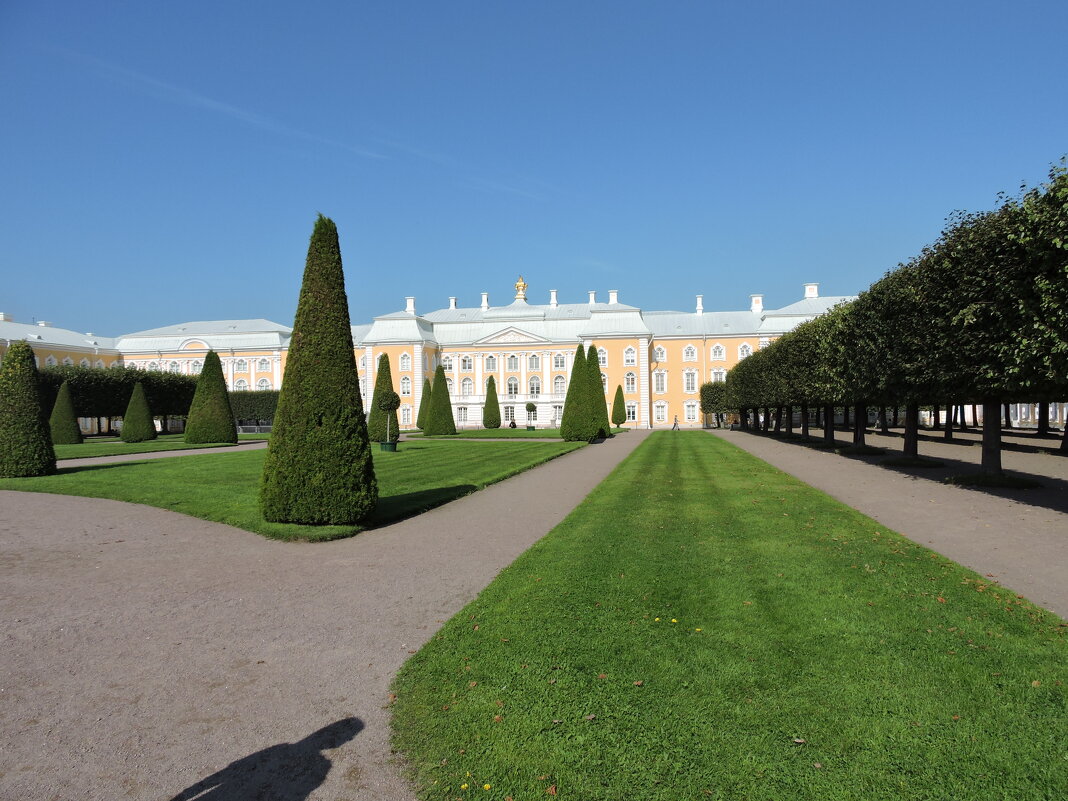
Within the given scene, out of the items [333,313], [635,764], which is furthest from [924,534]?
→ [333,313]

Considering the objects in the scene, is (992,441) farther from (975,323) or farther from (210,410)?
(210,410)

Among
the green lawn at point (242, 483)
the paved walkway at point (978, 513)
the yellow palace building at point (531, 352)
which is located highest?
the yellow palace building at point (531, 352)

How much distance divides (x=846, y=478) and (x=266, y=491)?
1273 centimetres

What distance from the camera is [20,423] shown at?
1630 centimetres

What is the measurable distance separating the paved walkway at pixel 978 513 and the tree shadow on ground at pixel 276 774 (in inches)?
232

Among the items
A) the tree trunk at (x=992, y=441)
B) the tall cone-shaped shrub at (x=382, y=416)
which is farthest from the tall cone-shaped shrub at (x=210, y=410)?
the tree trunk at (x=992, y=441)

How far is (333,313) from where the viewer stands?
31.5ft

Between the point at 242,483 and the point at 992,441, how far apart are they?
16543 mm

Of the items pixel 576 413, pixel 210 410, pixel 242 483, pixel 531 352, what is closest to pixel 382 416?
pixel 210 410

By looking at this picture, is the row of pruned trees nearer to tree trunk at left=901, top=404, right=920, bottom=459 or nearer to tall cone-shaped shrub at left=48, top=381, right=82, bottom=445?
tree trunk at left=901, top=404, right=920, bottom=459

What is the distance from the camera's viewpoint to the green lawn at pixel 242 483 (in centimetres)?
1030

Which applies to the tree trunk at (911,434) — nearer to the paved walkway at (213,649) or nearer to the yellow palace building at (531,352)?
the paved walkway at (213,649)

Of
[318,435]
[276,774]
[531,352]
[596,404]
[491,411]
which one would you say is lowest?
[276,774]

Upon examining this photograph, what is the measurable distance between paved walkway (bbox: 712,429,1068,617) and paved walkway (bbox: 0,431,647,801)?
529cm
